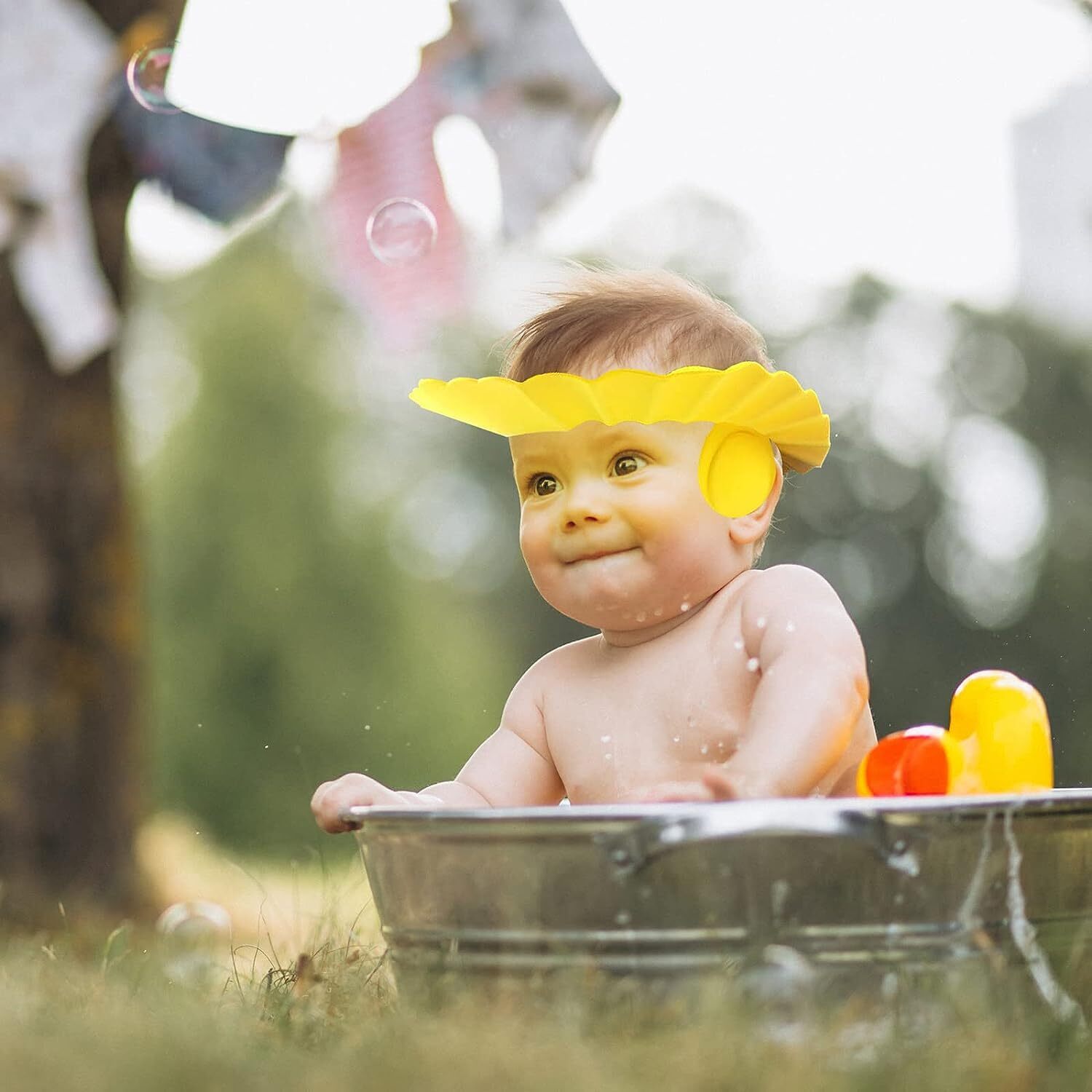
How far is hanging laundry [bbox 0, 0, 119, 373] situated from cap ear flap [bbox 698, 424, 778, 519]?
148 cm

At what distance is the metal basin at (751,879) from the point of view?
916mm

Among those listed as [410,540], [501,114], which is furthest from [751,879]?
[410,540]

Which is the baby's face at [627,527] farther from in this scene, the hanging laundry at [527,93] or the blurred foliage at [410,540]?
the blurred foliage at [410,540]

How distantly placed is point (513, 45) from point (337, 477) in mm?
7891

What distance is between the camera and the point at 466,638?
1040 centimetres

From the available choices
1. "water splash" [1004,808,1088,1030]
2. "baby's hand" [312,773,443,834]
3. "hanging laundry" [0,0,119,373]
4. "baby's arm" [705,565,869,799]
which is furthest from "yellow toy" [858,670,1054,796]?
"hanging laundry" [0,0,119,373]

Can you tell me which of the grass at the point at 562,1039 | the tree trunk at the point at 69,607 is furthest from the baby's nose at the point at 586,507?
the tree trunk at the point at 69,607

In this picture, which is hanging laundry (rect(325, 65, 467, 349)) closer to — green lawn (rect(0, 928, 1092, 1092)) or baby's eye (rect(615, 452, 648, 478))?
baby's eye (rect(615, 452, 648, 478))

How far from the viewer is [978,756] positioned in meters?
1.16

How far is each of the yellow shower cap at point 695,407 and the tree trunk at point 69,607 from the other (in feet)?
5.24

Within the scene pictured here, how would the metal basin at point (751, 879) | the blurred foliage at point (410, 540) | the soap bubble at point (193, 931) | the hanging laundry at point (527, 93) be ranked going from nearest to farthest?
1. the metal basin at point (751, 879)
2. the soap bubble at point (193, 931)
3. the hanging laundry at point (527, 93)
4. the blurred foliage at point (410, 540)

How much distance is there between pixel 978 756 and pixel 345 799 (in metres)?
0.50

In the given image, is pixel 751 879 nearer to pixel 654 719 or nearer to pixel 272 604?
pixel 654 719

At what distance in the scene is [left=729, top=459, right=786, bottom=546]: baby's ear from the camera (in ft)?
4.35
